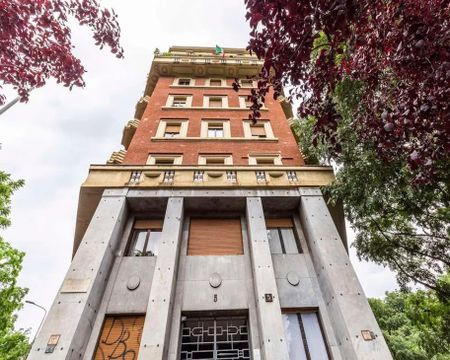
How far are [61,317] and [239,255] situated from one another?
4809mm

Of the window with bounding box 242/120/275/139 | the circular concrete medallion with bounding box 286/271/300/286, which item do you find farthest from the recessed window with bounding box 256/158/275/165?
the circular concrete medallion with bounding box 286/271/300/286

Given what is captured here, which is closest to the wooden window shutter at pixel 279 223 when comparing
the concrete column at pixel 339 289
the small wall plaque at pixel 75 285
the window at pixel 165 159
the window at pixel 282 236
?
the window at pixel 282 236

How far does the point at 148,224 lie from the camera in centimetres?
933

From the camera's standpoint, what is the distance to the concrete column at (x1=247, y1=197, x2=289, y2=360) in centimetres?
595

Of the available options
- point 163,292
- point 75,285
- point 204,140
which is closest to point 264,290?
point 163,292

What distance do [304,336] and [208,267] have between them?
309 cm

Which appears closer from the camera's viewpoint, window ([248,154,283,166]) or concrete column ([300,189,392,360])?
concrete column ([300,189,392,360])

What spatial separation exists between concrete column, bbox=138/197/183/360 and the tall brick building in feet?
0.09

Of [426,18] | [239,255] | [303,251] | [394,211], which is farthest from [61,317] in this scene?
[394,211]

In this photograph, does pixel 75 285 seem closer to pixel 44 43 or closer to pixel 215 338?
pixel 215 338

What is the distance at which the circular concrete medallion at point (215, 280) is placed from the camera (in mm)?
7496

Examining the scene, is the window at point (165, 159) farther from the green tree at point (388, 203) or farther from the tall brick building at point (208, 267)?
the green tree at point (388, 203)

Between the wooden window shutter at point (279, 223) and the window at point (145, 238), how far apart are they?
12.5ft

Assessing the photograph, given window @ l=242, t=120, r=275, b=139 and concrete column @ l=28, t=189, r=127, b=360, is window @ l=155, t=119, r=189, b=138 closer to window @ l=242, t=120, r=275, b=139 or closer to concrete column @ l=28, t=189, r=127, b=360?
window @ l=242, t=120, r=275, b=139
